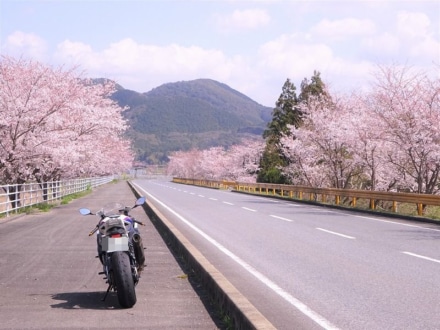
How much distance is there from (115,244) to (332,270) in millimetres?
3946

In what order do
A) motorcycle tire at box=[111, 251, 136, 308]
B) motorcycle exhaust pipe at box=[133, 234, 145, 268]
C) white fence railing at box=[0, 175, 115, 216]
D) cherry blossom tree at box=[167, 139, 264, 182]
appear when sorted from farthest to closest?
cherry blossom tree at box=[167, 139, 264, 182]
white fence railing at box=[0, 175, 115, 216]
motorcycle exhaust pipe at box=[133, 234, 145, 268]
motorcycle tire at box=[111, 251, 136, 308]

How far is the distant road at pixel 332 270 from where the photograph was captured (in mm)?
6262

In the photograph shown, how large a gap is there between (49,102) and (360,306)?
2029cm

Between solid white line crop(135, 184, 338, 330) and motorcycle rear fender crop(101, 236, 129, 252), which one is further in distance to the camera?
motorcycle rear fender crop(101, 236, 129, 252)

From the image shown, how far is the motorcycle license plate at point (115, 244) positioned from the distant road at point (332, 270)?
5.35 feet

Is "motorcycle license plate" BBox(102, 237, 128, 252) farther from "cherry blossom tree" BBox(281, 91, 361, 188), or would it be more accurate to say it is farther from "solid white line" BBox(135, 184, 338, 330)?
"cherry blossom tree" BBox(281, 91, 361, 188)

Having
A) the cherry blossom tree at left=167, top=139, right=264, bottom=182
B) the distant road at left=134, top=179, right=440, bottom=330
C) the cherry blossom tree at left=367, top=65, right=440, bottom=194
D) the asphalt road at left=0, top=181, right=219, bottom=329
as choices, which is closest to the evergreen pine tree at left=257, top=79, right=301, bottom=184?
the cherry blossom tree at left=167, top=139, right=264, bottom=182

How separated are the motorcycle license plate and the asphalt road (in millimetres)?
642

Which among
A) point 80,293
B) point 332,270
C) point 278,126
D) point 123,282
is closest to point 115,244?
point 123,282

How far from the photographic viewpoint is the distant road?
6262mm

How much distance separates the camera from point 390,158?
1133 inches

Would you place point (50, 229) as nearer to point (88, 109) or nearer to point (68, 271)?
point (68, 271)

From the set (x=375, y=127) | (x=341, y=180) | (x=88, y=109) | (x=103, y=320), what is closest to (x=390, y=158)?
(x=375, y=127)

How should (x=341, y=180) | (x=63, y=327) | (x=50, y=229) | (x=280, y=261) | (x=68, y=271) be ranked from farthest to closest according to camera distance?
(x=341, y=180) → (x=50, y=229) → (x=280, y=261) → (x=68, y=271) → (x=63, y=327)
